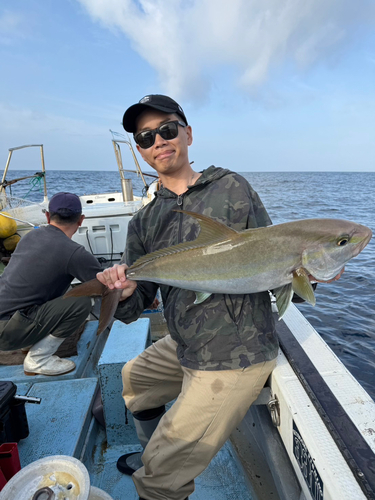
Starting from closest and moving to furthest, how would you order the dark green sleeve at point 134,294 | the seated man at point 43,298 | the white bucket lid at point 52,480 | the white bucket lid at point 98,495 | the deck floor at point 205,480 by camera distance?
the white bucket lid at point 52,480 → the white bucket lid at point 98,495 → the dark green sleeve at point 134,294 → the deck floor at point 205,480 → the seated man at point 43,298

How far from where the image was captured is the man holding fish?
6.58ft

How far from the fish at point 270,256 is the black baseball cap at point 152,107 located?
0.88 m

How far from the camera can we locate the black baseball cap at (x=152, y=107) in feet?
7.60

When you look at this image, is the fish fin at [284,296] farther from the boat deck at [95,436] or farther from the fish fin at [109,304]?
the boat deck at [95,436]

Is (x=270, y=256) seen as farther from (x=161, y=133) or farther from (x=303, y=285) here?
(x=161, y=133)

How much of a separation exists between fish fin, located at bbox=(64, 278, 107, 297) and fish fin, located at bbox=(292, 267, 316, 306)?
1.30m

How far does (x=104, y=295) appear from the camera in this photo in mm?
2350

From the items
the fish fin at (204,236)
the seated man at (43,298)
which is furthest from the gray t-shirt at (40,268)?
the fish fin at (204,236)

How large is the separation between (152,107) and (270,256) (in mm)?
1313

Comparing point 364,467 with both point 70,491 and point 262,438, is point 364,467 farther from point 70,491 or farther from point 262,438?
point 70,491

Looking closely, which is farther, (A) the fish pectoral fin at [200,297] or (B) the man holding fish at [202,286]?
(A) the fish pectoral fin at [200,297]

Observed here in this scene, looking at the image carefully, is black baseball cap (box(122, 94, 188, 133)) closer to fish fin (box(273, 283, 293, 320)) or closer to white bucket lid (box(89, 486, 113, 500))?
fish fin (box(273, 283, 293, 320))

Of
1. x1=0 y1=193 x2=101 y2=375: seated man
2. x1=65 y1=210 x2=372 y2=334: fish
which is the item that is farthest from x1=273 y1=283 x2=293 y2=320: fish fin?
x1=0 y1=193 x2=101 y2=375: seated man

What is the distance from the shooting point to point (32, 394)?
10.8ft
